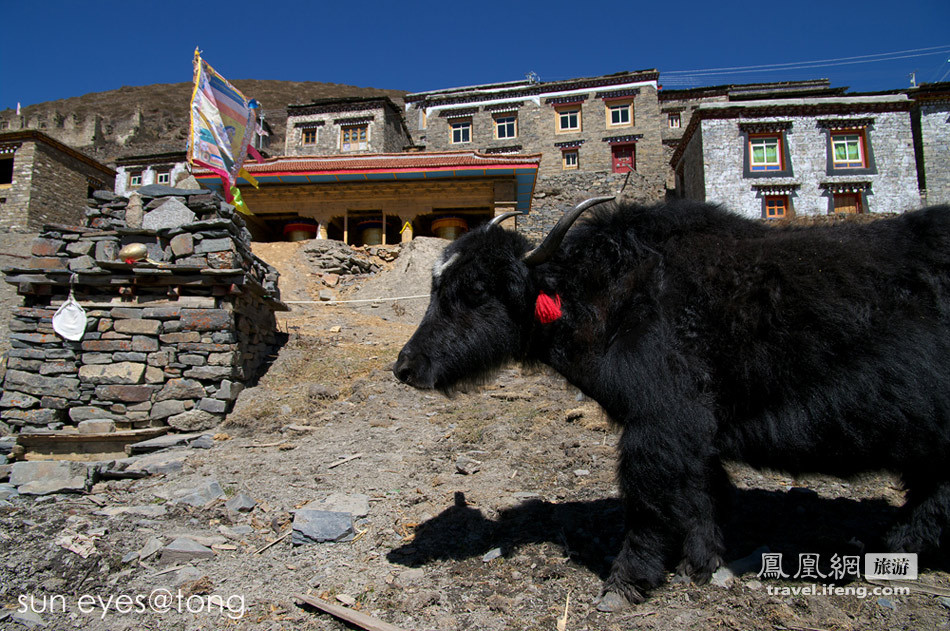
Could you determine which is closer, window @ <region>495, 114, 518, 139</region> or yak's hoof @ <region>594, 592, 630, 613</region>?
yak's hoof @ <region>594, 592, 630, 613</region>

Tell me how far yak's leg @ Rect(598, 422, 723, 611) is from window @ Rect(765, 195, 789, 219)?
24.5m

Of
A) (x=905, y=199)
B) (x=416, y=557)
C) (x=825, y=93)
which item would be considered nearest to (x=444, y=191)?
(x=416, y=557)

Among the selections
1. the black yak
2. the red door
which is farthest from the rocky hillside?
the black yak

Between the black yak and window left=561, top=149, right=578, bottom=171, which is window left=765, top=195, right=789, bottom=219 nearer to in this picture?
window left=561, top=149, right=578, bottom=171

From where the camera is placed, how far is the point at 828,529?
3018 mm

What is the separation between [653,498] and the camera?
2.24m

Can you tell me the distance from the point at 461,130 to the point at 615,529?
113 ft

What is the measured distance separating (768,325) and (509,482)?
2453 mm

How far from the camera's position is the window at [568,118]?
32312 mm

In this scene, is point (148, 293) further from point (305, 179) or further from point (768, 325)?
point (305, 179)

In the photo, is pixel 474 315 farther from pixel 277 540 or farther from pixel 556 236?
pixel 277 540

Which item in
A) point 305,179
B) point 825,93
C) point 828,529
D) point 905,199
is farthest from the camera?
point 825,93

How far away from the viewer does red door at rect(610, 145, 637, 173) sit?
31.4 m

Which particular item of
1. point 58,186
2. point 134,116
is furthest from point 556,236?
point 134,116
